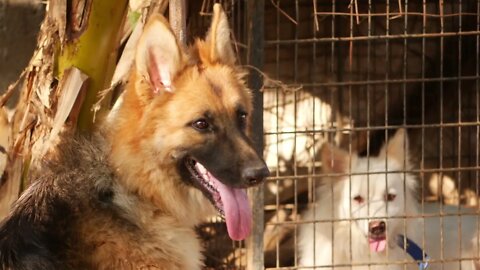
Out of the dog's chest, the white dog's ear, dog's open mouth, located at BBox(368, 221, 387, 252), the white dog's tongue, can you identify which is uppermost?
the white dog's ear

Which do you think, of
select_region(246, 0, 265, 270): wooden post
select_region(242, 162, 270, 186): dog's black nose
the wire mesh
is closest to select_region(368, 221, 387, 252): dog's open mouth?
the wire mesh

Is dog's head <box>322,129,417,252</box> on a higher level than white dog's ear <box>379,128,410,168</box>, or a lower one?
lower

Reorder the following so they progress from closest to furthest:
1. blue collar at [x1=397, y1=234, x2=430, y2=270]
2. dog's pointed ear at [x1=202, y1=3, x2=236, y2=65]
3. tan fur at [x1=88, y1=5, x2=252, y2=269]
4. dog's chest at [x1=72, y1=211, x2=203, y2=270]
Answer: dog's chest at [x1=72, y1=211, x2=203, y2=270] < tan fur at [x1=88, y1=5, x2=252, y2=269] < dog's pointed ear at [x1=202, y1=3, x2=236, y2=65] < blue collar at [x1=397, y1=234, x2=430, y2=270]

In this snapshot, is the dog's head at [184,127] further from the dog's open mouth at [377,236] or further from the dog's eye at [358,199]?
the dog's eye at [358,199]

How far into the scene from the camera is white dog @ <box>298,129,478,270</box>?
20.7ft

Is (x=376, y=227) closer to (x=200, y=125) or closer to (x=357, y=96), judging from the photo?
(x=357, y=96)

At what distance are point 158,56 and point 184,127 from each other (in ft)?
1.18

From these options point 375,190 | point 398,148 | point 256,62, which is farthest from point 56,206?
point 398,148

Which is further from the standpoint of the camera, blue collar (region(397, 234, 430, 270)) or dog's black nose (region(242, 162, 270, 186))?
blue collar (region(397, 234, 430, 270))

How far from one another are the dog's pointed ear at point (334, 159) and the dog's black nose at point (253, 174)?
2.53 metres

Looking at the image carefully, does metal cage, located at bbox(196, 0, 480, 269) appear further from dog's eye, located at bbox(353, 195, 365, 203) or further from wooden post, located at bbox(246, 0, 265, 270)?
wooden post, located at bbox(246, 0, 265, 270)

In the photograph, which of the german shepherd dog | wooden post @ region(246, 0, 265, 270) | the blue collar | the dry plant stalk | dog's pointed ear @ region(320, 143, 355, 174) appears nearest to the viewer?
the german shepherd dog

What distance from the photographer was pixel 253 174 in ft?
12.9

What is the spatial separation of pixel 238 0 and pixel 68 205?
290 cm
